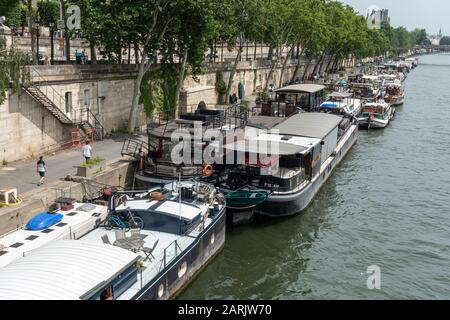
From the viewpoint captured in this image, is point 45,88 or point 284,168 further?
point 45,88

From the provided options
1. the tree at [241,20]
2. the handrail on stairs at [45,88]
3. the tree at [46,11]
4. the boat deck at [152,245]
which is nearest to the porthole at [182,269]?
the boat deck at [152,245]

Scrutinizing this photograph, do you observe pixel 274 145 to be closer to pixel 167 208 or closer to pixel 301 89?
pixel 167 208

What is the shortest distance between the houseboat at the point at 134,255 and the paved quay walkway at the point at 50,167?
4.35 m

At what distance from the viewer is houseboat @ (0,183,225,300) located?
40.8 feet

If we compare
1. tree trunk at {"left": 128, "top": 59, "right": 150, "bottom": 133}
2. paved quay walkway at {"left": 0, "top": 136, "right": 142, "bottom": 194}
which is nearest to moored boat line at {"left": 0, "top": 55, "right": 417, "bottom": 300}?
paved quay walkway at {"left": 0, "top": 136, "right": 142, "bottom": 194}

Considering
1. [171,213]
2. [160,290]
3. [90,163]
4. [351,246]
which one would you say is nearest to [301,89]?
[351,246]

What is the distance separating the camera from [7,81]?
25.5m

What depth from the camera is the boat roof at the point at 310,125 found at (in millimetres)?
29938

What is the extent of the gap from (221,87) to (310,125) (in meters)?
23.8

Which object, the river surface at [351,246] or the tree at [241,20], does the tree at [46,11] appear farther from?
the river surface at [351,246]

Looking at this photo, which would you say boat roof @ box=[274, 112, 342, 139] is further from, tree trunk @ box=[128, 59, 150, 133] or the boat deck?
the boat deck

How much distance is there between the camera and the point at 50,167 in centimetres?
2581
